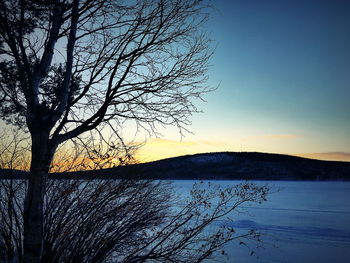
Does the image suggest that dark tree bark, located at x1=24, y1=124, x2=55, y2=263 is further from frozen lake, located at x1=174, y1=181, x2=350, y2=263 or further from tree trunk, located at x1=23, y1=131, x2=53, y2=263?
frozen lake, located at x1=174, y1=181, x2=350, y2=263

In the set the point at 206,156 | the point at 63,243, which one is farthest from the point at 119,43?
the point at 206,156

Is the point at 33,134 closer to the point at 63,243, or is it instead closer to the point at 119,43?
the point at 119,43

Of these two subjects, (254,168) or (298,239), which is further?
(254,168)

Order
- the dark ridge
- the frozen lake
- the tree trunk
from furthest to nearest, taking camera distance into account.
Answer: the dark ridge, the frozen lake, the tree trunk

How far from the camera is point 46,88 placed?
3.96m

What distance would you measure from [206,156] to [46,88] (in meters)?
122

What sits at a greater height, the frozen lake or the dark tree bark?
the dark tree bark

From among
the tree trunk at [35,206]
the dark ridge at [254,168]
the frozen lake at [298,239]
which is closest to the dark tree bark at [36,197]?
the tree trunk at [35,206]

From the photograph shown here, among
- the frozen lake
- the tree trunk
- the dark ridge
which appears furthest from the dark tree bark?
the dark ridge

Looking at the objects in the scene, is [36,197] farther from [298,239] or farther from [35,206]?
[298,239]

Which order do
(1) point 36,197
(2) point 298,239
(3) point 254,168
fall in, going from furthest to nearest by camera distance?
(3) point 254,168
(2) point 298,239
(1) point 36,197

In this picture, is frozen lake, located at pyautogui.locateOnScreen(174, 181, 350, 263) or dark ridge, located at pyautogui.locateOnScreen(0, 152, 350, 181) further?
dark ridge, located at pyautogui.locateOnScreen(0, 152, 350, 181)

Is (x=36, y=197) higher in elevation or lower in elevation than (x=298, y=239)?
higher

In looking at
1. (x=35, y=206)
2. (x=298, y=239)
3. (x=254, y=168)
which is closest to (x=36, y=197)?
(x=35, y=206)
